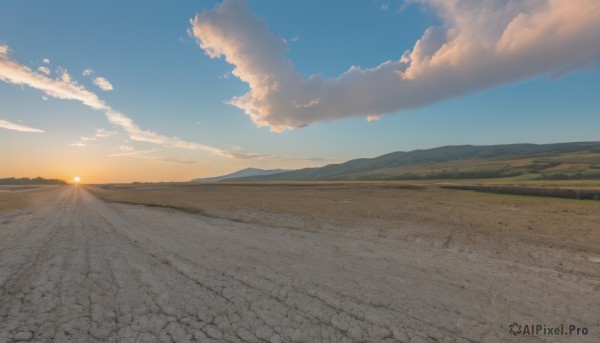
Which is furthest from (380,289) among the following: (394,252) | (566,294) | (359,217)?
(359,217)

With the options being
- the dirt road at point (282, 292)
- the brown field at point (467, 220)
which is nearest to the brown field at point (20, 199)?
the brown field at point (467, 220)

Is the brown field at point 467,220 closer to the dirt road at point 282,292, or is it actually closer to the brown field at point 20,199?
the dirt road at point 282,292

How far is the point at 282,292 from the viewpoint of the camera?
24.3 feet

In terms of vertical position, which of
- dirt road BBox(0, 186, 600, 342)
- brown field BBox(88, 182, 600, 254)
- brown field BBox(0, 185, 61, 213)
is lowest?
brown field BBox(88, 182, 600, 254)

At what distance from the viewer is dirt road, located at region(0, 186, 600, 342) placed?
5.65 meters

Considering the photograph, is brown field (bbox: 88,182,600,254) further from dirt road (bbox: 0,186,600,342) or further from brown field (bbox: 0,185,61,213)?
brown field (bbox: 0,185,61,213)

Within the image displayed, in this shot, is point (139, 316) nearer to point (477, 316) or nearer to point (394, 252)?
point (477, 316)

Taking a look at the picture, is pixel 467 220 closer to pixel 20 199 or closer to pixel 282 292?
pixel 282 292

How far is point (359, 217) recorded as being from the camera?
1970 cm

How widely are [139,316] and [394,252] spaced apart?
368 inches

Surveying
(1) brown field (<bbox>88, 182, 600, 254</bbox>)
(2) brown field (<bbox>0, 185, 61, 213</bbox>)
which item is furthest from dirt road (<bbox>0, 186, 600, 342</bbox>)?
(2) brown field (<bbox>0, 185, 61, 213</bbox>)

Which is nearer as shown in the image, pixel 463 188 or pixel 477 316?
pixel 477 316

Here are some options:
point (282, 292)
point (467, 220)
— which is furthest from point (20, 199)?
point (467, 220)

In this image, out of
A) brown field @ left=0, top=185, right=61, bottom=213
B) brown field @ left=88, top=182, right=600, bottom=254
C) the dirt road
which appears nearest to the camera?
the dirt road
